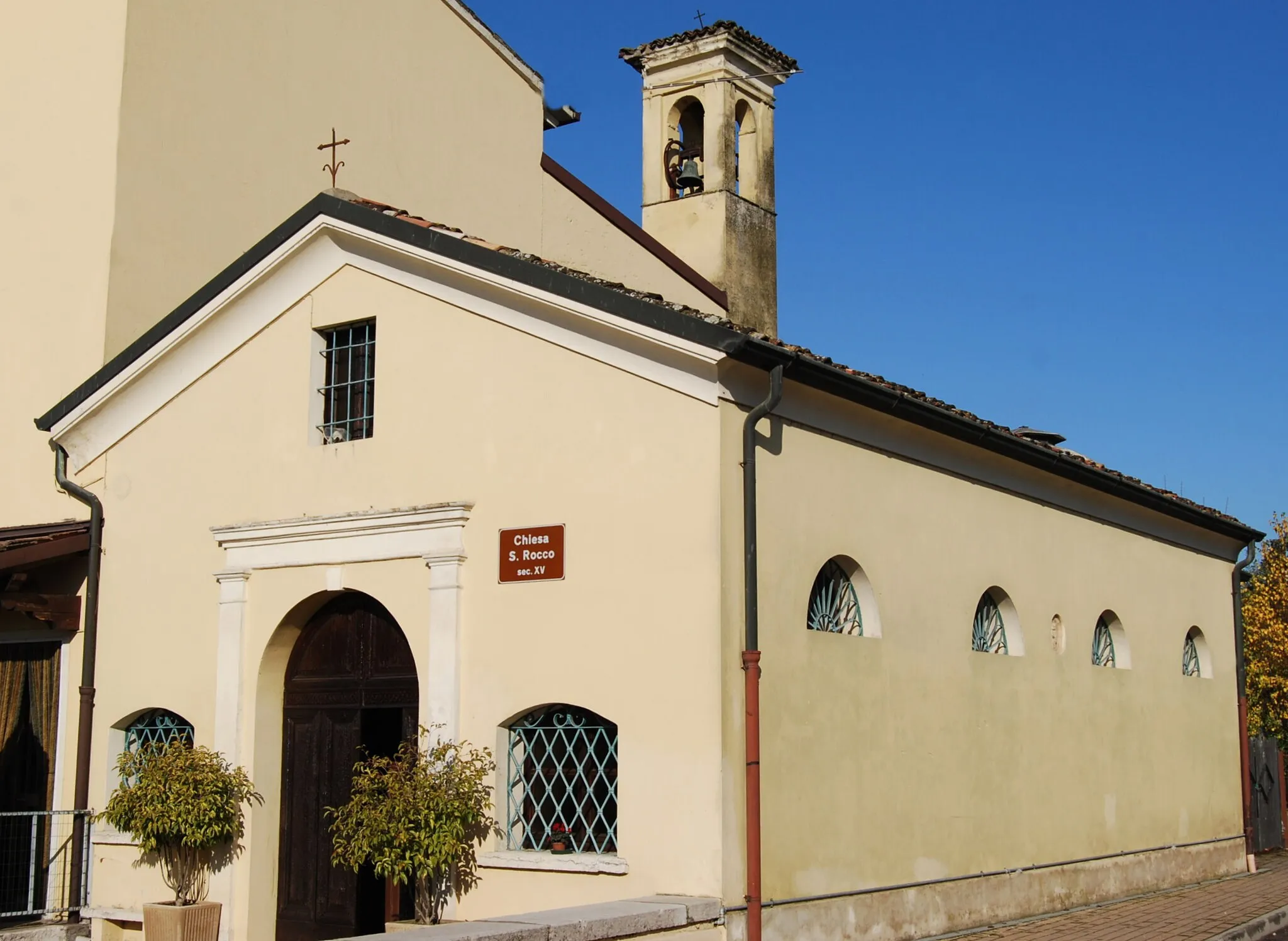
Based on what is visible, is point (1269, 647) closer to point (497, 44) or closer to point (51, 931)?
point (497, 44)

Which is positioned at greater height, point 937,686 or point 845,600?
point 845,600

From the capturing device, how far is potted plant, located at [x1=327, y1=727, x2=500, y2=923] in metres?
9.68

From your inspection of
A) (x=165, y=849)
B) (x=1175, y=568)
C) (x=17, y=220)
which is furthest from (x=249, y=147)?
(x=1175, y=568)

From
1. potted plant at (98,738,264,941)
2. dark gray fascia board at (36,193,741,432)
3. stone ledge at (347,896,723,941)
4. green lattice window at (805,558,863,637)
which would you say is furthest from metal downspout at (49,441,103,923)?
green lattice window at (805,558,863,637)

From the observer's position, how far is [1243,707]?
1833cm

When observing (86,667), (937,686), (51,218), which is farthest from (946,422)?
(51,218)

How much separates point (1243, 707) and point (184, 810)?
1291 centimetres

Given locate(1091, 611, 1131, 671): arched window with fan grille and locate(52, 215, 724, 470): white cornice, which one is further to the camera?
locate(1091, 611, 1131, 671): arched window with fan grille

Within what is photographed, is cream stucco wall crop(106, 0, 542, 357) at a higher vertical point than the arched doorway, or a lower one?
higher

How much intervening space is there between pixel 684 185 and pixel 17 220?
307 inches

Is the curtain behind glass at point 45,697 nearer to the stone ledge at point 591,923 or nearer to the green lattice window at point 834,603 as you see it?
the stone ledge at point 591,923

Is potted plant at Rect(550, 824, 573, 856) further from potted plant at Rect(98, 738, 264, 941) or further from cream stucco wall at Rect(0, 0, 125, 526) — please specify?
cream stucco wall at Rect(0, 0, 125, 526)

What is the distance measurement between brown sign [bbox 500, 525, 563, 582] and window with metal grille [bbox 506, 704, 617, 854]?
2.97ft

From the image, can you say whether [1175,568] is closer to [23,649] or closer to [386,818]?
[386,818]
